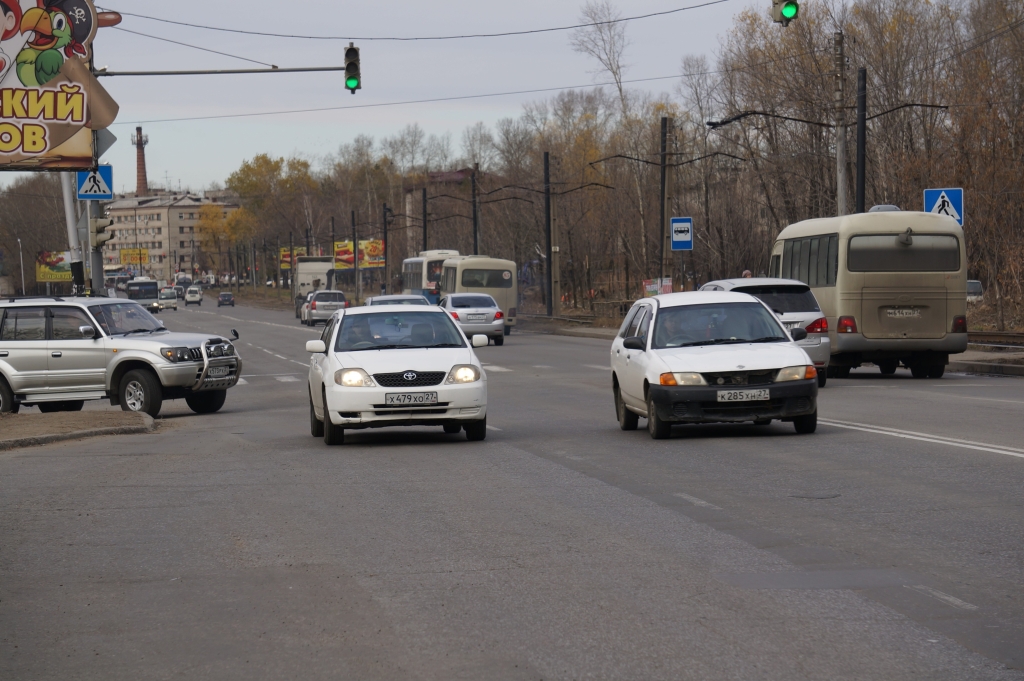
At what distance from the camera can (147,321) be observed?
2159 cm

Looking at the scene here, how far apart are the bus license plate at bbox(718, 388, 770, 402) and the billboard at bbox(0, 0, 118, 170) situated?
523 inches

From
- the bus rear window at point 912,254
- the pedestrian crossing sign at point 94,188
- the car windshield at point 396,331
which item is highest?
the pedestrian crossing sign at point 94,188

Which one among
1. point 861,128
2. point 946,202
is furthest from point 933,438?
point 861,128

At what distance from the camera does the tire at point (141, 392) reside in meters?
20.2

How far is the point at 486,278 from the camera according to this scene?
179ft

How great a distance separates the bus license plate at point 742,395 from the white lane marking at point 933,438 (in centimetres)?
141

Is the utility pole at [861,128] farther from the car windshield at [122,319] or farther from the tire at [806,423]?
the tire at [806,423]

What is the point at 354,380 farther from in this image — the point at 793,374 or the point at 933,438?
the point at 933,438

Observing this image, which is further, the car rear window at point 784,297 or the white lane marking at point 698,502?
the car rear window at point 784,297

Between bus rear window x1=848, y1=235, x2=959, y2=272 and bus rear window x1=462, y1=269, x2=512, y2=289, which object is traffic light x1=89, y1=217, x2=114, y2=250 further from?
bus rear window x1=462, y1=269, x2=512, y2=289

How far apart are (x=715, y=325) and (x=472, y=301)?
1131 inches

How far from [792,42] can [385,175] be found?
4215 inches

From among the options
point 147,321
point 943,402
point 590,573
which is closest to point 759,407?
point 943,402

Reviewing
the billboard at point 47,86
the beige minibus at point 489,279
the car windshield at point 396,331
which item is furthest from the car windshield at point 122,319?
the beige minibus at point 489,279
